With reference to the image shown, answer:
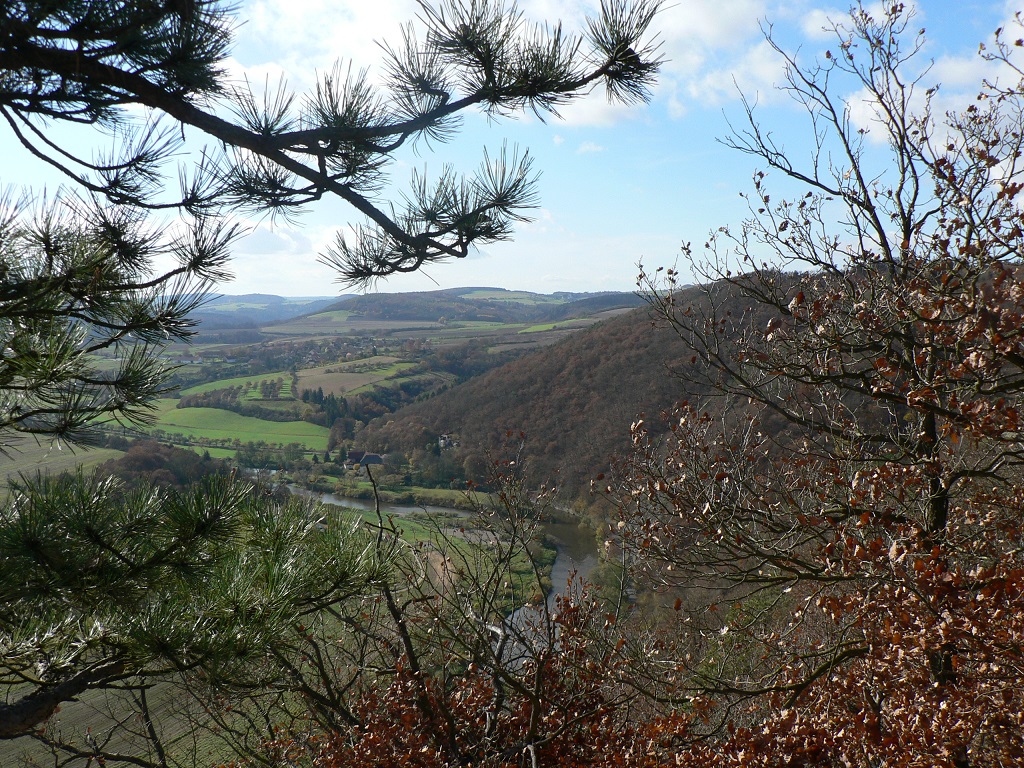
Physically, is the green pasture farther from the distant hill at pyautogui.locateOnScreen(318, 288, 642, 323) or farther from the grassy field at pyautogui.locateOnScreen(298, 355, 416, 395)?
the distant hill at pyautogui.locateOnScreen(318, 288, 642, 323)

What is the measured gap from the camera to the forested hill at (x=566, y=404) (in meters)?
14.6

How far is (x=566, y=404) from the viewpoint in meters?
18.2

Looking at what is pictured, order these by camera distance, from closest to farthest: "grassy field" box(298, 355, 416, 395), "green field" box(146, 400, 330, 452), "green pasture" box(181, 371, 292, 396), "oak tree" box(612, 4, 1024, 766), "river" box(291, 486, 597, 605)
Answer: "oak tree" box(612, 4, 1024, 766) → "river" box(291, 486, 597, 605) → "green field" box(146, 400, 330, 452) → "green pasture" box(181, 371, 292, 396) → "grassy field" box(298, 355, 416, 395)

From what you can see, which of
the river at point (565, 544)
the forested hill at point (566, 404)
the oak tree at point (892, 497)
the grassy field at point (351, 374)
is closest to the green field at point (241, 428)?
the forested hill at point (566, 404)

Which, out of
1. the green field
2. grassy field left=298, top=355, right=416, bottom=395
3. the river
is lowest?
the river

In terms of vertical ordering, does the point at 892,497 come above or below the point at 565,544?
above

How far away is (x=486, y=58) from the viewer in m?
2.26

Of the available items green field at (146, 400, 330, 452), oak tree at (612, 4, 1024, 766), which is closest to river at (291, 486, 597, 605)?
green field at (146, 400, 330, 452)

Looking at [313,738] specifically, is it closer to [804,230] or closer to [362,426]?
[804,230]

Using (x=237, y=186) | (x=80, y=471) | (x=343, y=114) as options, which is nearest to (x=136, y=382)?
(x=80, y=471)

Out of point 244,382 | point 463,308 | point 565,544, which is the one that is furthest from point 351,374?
point 463,308

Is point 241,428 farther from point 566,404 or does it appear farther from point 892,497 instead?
point 892,497

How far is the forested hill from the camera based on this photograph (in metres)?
14.6

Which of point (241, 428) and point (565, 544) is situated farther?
point (241, 428)
